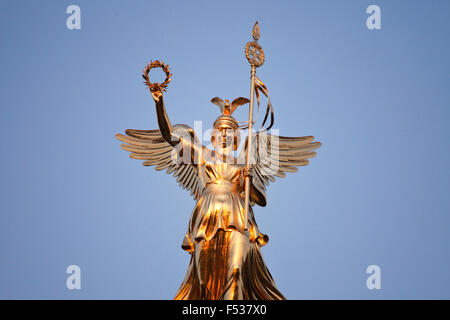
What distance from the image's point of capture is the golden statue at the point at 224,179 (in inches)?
656

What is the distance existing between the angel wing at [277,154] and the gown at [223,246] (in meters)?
1.12

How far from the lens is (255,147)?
18.5m

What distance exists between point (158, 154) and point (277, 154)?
9.62 ft

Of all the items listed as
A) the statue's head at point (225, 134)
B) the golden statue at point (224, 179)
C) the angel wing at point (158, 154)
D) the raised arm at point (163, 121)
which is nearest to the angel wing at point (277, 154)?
the golden statue at point (224, 179)

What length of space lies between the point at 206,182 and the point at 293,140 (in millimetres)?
2816

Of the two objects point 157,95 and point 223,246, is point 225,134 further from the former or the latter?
point 223,246

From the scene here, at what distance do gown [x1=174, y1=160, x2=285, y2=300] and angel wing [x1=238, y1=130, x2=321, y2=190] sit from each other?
43.9 inches

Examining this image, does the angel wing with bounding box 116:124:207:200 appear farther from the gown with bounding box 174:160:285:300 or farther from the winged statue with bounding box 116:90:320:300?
the gown with bounding box 174:160:285:300

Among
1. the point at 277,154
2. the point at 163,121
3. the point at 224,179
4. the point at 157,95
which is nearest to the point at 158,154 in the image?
the point at 163,121

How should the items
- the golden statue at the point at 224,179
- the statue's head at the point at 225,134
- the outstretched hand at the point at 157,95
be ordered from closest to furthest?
1. the golden statue at the point at 224,179
2. the outstretched hand at the point at 157,95
3. the statue's head at the point at 225,134

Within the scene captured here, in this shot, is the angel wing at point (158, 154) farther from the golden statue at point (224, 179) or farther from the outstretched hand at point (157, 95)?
the outstretched hand at point (157, 95)
